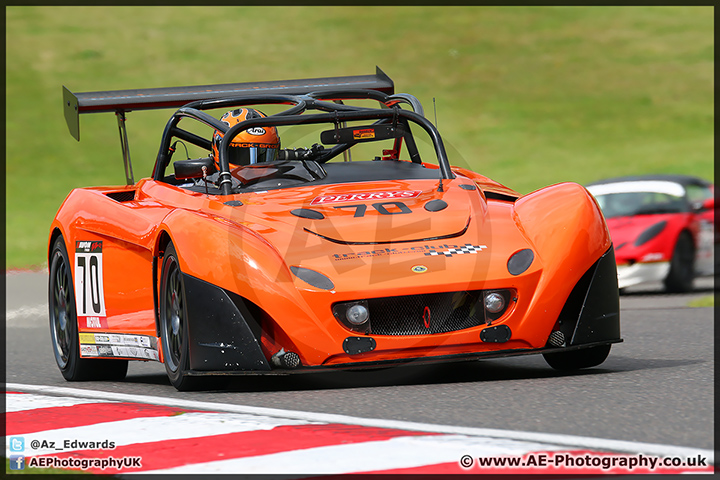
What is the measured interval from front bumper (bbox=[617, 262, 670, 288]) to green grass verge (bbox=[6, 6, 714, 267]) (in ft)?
63.0

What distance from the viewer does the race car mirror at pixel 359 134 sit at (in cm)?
713

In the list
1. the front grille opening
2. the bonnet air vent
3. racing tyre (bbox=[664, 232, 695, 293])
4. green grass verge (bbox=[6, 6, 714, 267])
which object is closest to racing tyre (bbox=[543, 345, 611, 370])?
the front grille opening

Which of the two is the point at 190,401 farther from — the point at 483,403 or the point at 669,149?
the point at 669,149

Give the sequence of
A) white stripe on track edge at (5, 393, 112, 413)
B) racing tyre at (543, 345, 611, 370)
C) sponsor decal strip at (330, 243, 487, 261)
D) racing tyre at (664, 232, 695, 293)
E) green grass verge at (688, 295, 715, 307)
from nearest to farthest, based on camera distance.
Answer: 1. sponsor decal strip at (330, 243, 487, 261)
2. white stripe on track edge at (5, 393, 112, 413)
3. racing tyre at (543, 345, 611, 370)
4. green grass verge at (688, 295, 715, 307)
5. racing tyre at (664, 232, 695, 293)

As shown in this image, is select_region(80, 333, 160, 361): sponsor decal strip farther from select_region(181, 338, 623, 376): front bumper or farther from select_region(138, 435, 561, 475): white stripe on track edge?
select_region(138, 435, 561, 475): white stripe on track edge

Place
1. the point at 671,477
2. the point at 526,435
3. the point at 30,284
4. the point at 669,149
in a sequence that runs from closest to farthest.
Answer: the point at 671,477 < the point at 526,435 < the point at 30,284 < the point at 669,149

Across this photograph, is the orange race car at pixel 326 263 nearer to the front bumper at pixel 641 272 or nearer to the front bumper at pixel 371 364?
the front bumper at pixel 371 364

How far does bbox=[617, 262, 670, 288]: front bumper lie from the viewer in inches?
540

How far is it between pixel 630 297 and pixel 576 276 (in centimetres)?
820

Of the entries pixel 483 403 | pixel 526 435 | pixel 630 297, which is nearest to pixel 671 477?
pixel 526 435

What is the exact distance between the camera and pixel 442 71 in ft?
158

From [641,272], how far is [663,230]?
599mm

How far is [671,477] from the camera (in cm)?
364

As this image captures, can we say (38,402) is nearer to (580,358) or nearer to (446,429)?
(446,429)
